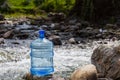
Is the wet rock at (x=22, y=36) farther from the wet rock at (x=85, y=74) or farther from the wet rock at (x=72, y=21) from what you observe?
the wet rock at (x=85, y=74)

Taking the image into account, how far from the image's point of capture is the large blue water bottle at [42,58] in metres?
6.53

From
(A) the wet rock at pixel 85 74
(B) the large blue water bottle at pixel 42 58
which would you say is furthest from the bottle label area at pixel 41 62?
(A) the wet rock at pixel 85 74

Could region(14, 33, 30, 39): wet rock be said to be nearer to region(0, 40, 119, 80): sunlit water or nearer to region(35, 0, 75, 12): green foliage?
region(0, 40, 119, 80): sunlit water

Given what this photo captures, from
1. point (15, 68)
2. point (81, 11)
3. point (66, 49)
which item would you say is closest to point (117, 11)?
point (81, 11)

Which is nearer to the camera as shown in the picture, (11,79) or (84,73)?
(84,73)

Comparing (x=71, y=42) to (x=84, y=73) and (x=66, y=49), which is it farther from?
(x=84, y=73)

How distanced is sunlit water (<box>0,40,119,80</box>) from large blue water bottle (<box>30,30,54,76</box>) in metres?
1.16

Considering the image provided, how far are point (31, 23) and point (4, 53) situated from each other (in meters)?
11.1

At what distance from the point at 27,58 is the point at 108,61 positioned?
4.16 metres

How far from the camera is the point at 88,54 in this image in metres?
12.1

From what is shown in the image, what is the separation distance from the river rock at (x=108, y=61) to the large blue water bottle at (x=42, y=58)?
4.31ft

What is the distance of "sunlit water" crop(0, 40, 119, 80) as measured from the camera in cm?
876

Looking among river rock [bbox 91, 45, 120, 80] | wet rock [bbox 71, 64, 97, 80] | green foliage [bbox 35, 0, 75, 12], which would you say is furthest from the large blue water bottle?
green foliage [bbox 35, 0, 75, 12]

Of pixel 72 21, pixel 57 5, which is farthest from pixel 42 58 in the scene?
pixel 57 5
